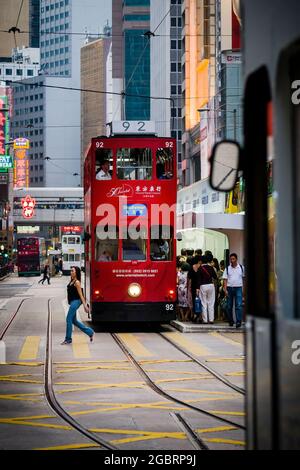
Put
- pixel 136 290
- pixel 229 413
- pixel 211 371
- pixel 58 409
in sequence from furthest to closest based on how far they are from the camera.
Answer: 1. pixel 136 290
2. pixel 211 371
3. pixel 58 409
4. pixel 229 413

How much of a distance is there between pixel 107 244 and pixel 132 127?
9.92 ft

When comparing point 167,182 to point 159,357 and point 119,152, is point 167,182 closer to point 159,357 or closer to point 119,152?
point 119,152

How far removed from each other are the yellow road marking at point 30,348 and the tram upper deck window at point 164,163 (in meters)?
4.63

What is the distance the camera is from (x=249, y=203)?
15.1 ft

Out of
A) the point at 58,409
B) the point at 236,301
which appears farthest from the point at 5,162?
the point at 58,409

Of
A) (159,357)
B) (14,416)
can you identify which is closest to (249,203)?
(14,416)

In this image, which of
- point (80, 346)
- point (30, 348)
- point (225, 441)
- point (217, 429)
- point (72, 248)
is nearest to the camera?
point (225, 441)

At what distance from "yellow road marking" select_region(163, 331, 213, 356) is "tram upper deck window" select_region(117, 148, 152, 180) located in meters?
3.58

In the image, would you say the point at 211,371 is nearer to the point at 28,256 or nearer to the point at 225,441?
the point at 225,441

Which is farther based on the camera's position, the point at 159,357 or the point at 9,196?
the point at 9,196

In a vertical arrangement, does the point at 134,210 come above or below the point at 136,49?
below

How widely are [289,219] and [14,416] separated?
23.8ft

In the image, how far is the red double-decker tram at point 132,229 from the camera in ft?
73.6

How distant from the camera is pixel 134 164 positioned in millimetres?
22594
